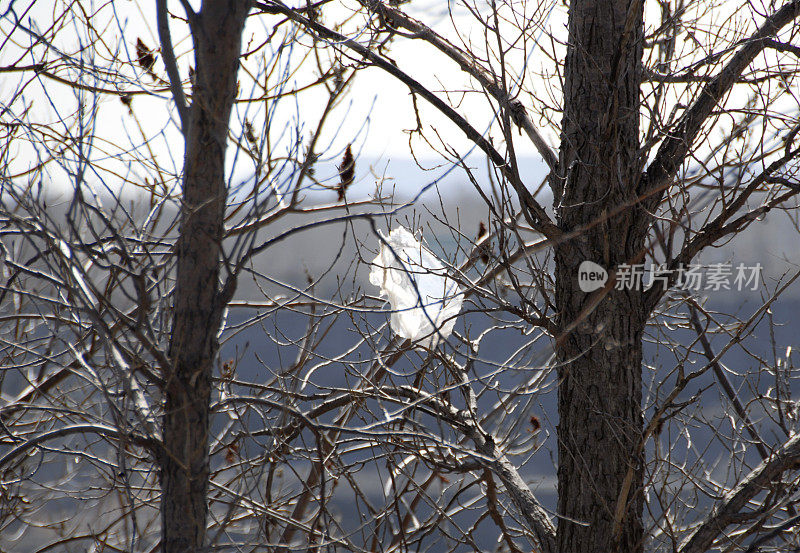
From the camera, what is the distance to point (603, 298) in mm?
3127

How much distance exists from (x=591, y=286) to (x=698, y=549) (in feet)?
4.25

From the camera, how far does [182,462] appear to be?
2189mm

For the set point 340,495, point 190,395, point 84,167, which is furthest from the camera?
point 340,495

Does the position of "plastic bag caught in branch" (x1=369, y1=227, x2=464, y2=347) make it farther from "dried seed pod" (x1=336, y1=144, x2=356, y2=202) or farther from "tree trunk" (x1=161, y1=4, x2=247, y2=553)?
"tree trunk" (x1=161, y1=4, x2=247, y2=553)

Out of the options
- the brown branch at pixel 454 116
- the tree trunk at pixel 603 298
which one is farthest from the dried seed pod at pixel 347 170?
the tree trunk at pixel 603 298

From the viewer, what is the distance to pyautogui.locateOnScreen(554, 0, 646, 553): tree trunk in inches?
120

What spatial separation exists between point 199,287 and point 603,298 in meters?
1.86

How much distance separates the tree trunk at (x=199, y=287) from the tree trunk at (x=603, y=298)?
63.2 inches

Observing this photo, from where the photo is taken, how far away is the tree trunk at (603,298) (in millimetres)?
3057

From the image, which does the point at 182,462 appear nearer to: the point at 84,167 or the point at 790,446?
the point at 84,167

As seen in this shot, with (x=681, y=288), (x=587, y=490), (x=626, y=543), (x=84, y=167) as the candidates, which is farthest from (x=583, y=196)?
(x=84, y=167)

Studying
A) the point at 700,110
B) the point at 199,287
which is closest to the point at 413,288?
the point at 199,287

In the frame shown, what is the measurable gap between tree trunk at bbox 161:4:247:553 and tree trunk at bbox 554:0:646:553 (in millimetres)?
1605

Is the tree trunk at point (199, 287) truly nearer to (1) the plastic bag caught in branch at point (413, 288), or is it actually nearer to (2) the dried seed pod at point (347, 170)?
(2) the dried seed pod at point (347, 170)
